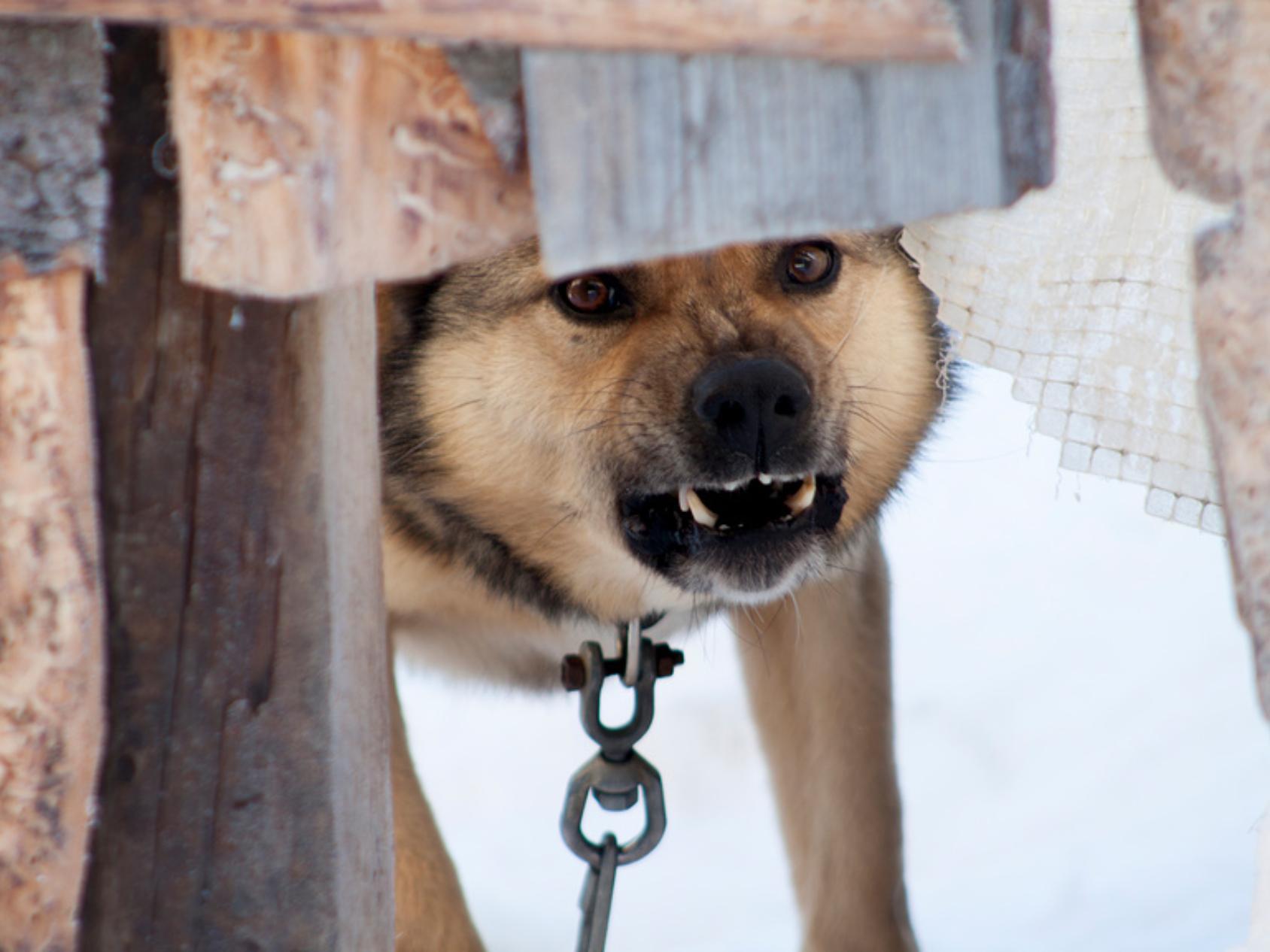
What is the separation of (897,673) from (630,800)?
6.84 feet

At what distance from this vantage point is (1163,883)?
3.19 metres

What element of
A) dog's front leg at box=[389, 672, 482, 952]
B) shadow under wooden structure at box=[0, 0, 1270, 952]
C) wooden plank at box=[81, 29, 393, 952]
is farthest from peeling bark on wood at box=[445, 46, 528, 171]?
dog's front leg at box=[389, 672, 482, 952]

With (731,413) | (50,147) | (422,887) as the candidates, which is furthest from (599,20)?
(422,887)

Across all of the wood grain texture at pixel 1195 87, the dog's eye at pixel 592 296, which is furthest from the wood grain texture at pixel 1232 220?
the dog's eye at pixel 592 296

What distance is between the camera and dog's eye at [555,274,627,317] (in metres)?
2.19

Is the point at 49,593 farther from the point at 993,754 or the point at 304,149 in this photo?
the point at 993,754

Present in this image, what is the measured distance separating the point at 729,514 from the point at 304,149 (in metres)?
1.25

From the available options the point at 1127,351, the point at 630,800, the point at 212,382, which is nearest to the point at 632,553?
the point at 630,800

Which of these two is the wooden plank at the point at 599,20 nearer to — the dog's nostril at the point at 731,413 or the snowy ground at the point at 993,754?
the dog's nostril at the point at 731,413

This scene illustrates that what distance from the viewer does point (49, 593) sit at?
122 cm

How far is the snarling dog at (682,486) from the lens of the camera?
6.93ft

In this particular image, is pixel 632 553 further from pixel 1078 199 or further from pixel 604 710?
pixel 604 710

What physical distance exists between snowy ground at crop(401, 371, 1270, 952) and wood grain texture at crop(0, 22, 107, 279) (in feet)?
6.20

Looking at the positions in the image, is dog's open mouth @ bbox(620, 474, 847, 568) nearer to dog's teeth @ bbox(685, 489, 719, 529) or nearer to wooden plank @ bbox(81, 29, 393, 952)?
dog's teeth @ bbox(685, 489, 719, 529)
